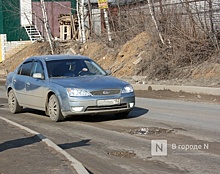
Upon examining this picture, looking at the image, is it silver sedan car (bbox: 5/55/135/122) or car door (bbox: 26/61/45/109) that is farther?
car door (bbox: 26/61/45/109)

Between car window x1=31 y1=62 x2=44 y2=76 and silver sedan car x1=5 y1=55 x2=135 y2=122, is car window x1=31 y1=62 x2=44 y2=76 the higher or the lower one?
the higher one

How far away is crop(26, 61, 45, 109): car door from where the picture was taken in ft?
40.9

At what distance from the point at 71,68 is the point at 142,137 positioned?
3452mm

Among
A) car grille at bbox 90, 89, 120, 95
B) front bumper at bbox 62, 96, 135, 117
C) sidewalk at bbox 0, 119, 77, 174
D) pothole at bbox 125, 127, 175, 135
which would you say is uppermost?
car grille at bbox 90, 89, 120, 95

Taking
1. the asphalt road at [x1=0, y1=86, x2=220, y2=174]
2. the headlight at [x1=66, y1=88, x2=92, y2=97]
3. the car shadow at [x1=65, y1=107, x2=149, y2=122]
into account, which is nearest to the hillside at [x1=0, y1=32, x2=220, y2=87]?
the asphalt road at [x1=0, y1=86, x2=220, y2=174]

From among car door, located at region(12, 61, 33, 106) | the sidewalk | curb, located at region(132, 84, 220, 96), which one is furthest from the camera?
curb, located at region(132, 84, 220, 96)

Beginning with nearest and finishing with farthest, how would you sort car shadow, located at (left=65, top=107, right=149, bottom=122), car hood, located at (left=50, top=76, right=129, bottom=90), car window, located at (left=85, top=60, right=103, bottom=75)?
car hood, located at (left=50, top=76, right=129, bottom=90), car shadow, located at (left=65, top=107, right=149, bottom=122), car window, located at (left=85, top=60, right=103, bottom=75)

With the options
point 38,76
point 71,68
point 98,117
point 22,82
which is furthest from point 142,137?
point 22,82

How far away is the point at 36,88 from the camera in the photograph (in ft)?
41.6

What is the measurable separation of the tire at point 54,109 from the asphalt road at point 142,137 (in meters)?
0.17

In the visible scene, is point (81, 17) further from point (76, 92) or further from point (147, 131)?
point (147, 131)

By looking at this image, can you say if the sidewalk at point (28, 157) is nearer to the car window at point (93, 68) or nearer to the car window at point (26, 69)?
the car window at point (93, 68)

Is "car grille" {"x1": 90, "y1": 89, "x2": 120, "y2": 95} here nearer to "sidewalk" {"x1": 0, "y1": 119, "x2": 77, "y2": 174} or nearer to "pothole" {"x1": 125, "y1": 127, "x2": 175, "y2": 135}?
"pothole" {"x1": 125, "y1": 127, "x2": 175, "y2": 135}

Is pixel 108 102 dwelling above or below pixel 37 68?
below
